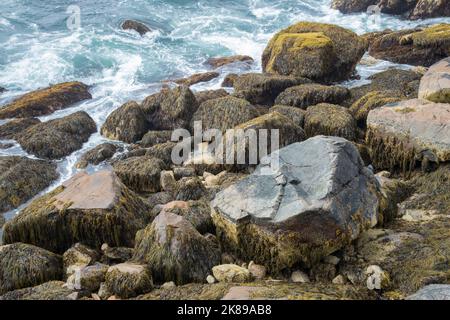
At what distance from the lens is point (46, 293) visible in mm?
6629

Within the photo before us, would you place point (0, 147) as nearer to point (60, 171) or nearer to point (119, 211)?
point (60, 171)

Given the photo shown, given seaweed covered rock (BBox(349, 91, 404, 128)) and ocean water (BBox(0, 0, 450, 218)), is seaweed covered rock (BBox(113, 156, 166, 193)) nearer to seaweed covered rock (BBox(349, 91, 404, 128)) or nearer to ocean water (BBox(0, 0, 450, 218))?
ocean water (BBox(0, 0, 450, 218))

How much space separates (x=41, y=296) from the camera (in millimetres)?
6578

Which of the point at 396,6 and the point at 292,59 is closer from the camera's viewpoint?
the point at 292,59

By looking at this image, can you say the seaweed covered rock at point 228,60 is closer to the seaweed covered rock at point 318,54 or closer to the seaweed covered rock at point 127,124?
the seaweed covered rock at point 318,54

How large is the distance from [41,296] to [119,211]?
6.90ft

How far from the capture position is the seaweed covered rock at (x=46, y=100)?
16.7 m

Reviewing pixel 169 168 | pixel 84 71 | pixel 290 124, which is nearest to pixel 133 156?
pixel 169 168

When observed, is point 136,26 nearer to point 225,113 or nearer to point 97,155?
point 225,113

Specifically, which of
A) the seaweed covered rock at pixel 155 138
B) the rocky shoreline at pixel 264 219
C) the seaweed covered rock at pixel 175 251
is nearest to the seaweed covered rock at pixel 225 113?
the seaweed covered rock at pixel 155 138

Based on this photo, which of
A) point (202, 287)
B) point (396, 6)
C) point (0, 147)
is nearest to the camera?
point (202, 287)

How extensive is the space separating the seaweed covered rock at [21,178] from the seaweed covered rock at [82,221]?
3.05 metres

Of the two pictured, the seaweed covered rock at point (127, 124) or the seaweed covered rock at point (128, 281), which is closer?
the seaweed covered rock at point (128, 281)

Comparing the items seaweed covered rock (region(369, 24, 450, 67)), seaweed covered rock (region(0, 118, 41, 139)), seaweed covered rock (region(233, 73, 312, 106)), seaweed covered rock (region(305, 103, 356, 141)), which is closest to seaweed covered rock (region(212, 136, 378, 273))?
seaweed covered rock (region(305, 103, 356, 141))
